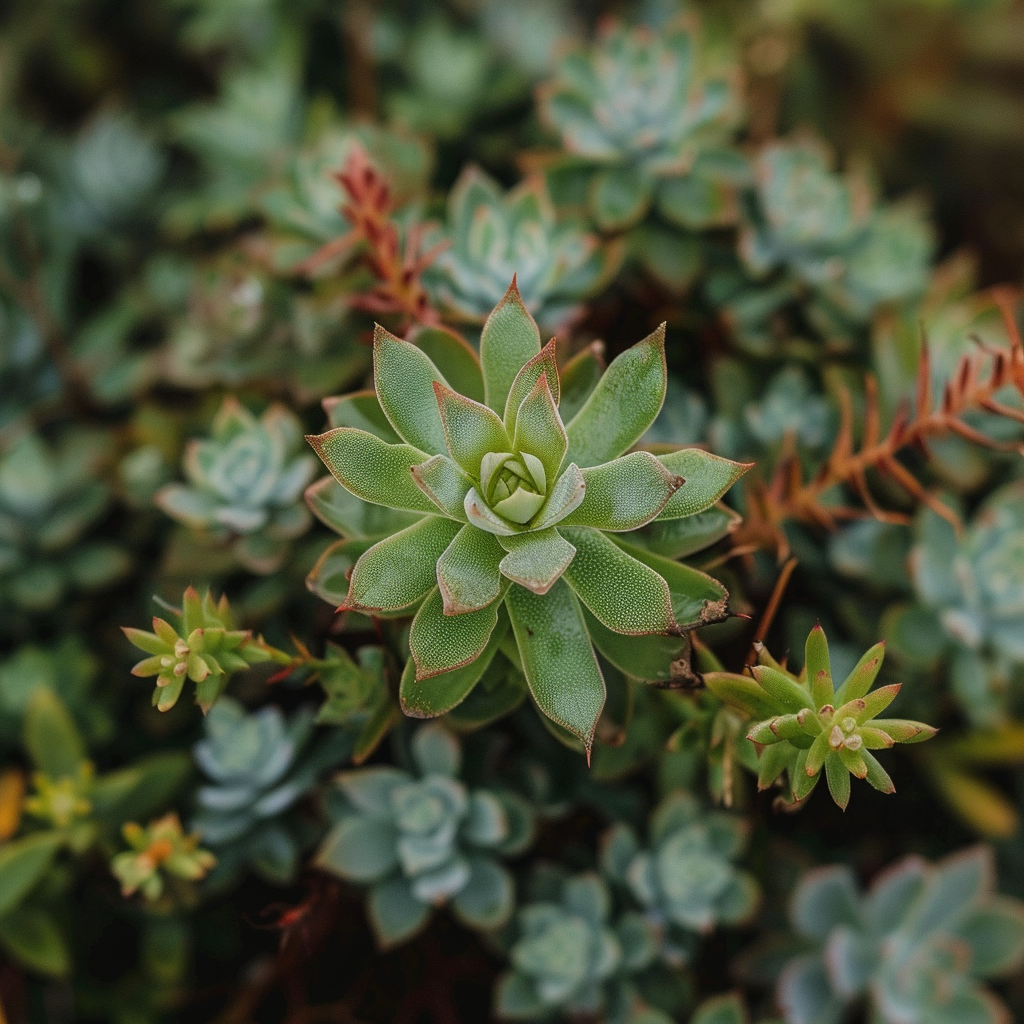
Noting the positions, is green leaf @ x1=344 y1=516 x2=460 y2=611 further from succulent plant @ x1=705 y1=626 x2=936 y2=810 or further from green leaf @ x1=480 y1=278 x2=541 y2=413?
succulent plant @ x1=705 y1=626 x2=936 y2=810

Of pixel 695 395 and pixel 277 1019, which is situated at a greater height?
pixel 695 395

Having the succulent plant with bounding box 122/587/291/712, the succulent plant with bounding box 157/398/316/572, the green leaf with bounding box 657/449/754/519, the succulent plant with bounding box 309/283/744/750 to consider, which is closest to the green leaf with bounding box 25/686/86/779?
the succulent plant with bounding box 157/398/316/572

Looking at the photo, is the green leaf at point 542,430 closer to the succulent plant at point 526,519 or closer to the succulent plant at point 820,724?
the succulent plant at point 526,519

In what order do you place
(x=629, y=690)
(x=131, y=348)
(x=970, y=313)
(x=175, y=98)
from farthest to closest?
(x=175, y=98) → (x=131, y=348) → (x=970, y=313) → (x=629, y=690)

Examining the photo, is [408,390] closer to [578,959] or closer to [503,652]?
[503,652]

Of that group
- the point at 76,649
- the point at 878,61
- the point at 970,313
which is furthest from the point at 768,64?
the point at 76,649

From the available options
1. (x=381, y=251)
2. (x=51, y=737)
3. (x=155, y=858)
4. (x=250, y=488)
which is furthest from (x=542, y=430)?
(x=51, y=737)

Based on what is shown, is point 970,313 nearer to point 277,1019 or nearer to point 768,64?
point 768,64
